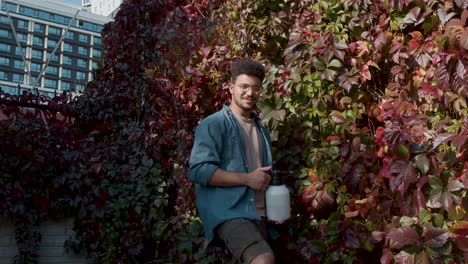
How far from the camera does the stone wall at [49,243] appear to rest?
3773mm

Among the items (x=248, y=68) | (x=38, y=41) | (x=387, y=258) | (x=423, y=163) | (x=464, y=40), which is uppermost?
(x=38, y=41)

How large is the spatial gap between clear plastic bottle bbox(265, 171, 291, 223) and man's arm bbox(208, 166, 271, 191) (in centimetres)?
4

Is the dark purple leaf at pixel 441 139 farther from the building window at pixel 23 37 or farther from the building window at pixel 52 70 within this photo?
the building window at pixel 23 37

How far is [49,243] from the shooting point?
12.8ft

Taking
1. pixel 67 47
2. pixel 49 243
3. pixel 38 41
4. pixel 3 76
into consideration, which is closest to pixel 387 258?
pixel 49 243

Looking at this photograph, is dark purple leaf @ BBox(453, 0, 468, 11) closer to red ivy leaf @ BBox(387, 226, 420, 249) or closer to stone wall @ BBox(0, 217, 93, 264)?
red ivy leaf @ BBox(387, 226, 420, 249)

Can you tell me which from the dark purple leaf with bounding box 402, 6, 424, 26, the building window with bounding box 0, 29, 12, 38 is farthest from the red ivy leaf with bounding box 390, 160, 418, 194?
the building window with bounding box 0, 29, 12, 38

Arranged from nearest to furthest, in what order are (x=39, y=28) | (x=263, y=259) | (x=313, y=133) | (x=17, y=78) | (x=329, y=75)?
(x=263, y=259), (x=329, y=75), (x=313, y=133), (x=39, y=28), (x=17, y=78)

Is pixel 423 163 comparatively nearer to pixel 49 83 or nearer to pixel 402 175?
pixel 402 175

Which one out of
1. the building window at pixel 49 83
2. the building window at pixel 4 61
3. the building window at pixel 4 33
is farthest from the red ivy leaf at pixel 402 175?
the building window at pixel 4 33

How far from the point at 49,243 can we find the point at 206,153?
7.40ft

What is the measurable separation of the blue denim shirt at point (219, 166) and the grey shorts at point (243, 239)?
4 centimetres

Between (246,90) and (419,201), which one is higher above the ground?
(246,90)

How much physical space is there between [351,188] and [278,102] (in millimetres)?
652
